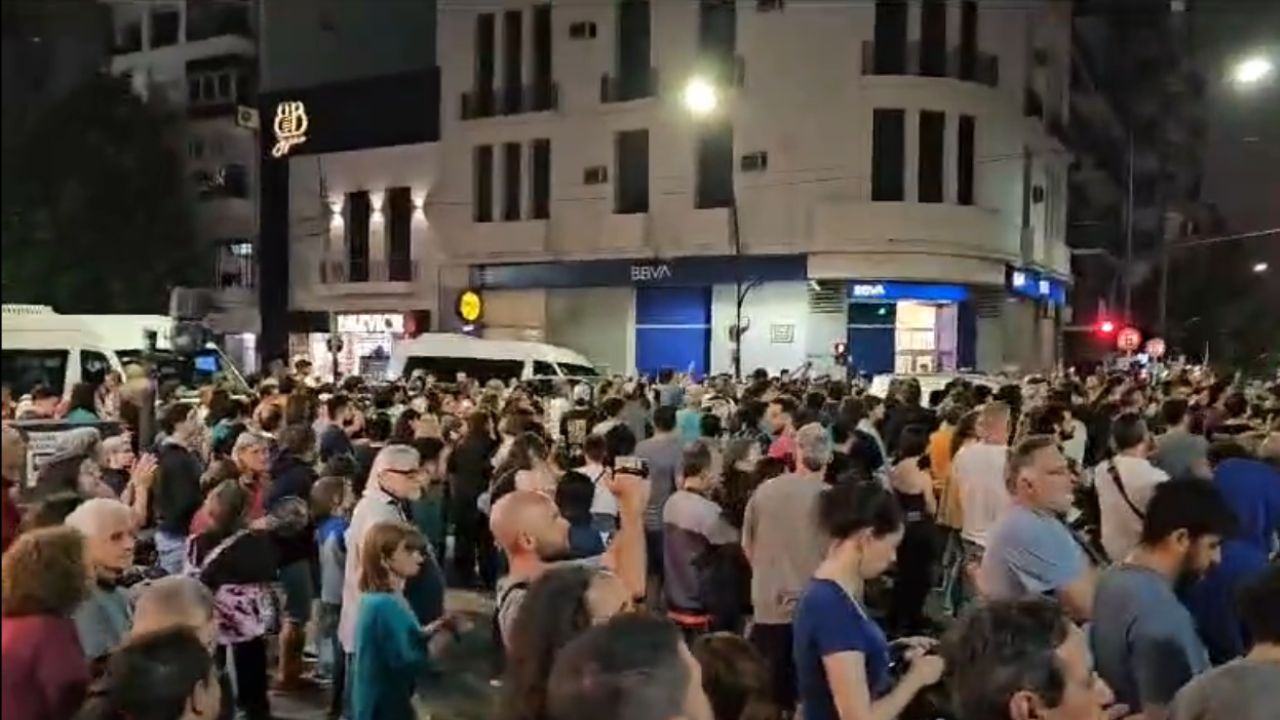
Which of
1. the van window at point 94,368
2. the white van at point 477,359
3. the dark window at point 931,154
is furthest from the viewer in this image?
the dark window at point 931,154

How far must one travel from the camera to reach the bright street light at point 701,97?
25547 mm

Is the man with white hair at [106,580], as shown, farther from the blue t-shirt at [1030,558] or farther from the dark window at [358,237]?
the dark window at [358,237]

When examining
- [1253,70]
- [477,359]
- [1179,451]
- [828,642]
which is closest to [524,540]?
[828,642]

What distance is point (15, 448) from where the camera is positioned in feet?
5.10

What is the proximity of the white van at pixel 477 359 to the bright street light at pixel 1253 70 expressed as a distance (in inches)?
504

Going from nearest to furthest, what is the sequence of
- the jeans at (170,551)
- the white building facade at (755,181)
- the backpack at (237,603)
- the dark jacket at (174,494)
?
the backpack at (237,603), the jeans at (170,551), the dark jacket at (174,494), the white building facade at (755,181)

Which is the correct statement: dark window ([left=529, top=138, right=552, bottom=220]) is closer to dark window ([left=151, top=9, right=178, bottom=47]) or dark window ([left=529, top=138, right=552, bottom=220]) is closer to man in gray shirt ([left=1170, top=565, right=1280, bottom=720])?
man in gray shirt ([left=1170, top=565, right=1280, bottom=720])

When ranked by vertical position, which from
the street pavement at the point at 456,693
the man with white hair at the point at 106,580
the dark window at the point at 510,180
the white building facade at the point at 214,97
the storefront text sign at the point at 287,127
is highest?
the dark window at the point at 510,180

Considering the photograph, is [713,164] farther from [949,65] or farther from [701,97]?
[949,65]

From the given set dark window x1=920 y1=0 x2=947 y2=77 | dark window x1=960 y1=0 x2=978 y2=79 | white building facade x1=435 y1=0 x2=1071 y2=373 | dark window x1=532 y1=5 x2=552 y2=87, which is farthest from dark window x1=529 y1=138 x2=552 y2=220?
dark window x1=960 y1=0 x2=978 y2=79

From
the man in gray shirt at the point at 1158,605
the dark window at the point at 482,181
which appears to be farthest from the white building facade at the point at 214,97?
the dark window at the point at 482,181

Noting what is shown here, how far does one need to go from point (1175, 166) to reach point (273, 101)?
2535 centimetres

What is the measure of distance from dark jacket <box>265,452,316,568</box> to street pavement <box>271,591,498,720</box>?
876 millimetres

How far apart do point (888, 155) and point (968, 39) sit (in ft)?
10.5
